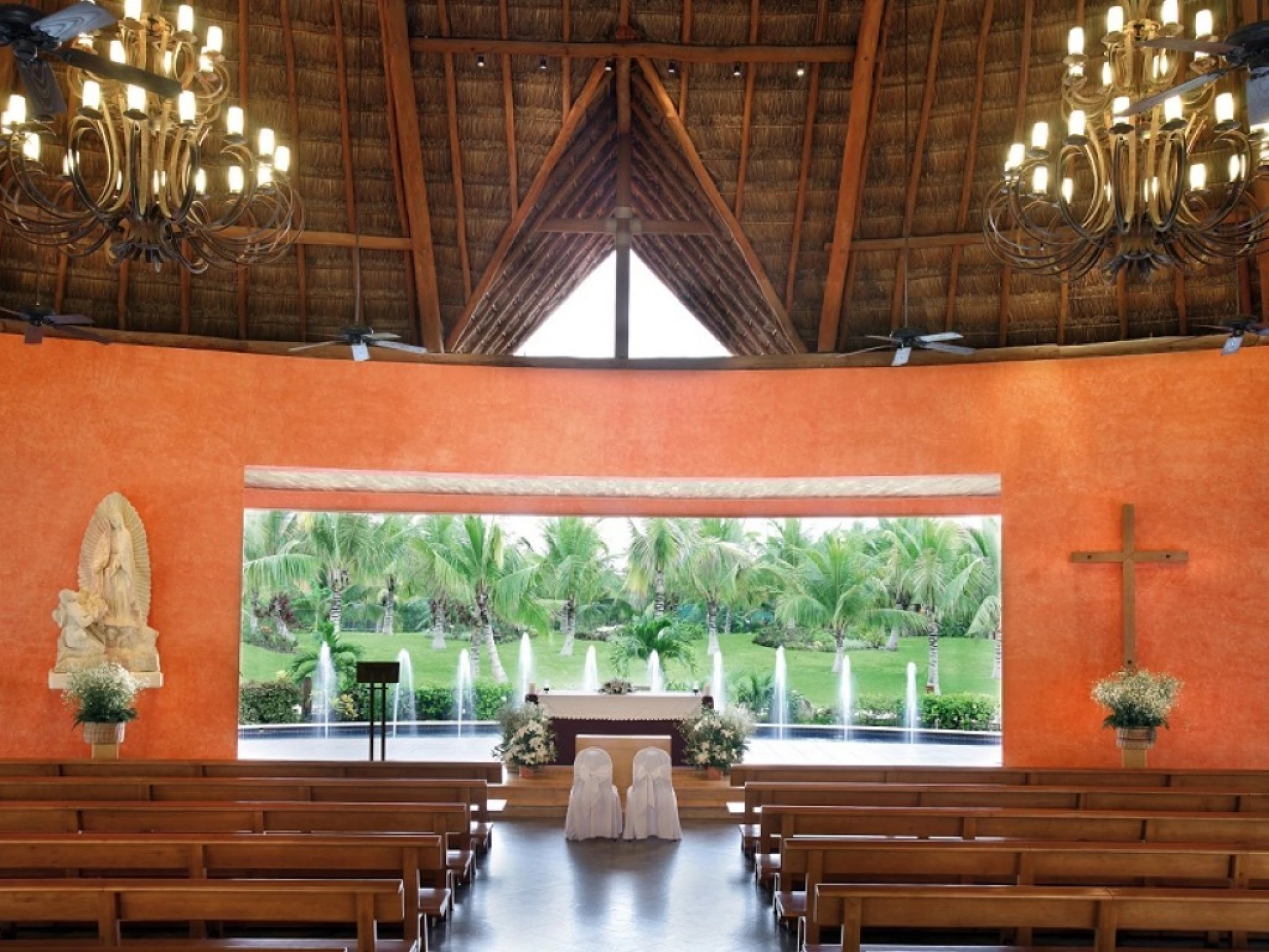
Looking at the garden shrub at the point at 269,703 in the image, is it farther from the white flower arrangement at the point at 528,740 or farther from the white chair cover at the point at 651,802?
the white chair cover at the point at 651,802

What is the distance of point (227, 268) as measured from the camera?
1130cm

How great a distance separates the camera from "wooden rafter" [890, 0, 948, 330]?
414 inches

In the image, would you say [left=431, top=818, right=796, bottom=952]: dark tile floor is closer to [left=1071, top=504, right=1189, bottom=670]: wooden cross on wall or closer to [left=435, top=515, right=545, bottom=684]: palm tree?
[left=1071, top=504, right=1189, bottom=670]: wooden cross on wall

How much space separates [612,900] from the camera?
727 cm

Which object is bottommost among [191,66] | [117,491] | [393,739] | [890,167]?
[393,739]

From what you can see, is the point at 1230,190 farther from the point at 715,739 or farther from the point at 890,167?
the point at 715,739

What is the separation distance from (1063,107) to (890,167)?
173cm

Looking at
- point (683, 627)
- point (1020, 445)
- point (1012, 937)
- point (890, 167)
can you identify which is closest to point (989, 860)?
point (1012, 937)

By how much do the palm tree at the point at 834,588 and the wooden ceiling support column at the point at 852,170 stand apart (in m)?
11.6

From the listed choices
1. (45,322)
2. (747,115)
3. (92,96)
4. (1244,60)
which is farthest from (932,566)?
(92,96)

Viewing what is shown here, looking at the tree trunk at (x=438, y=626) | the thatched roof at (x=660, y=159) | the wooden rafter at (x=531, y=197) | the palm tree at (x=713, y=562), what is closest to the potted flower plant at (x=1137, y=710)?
the thatched roof at (x=660, y=159)

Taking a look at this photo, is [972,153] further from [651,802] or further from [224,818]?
[224,818]

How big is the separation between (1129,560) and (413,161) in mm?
7051

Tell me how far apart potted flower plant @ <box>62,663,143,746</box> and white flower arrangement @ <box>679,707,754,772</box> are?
4664 mm
